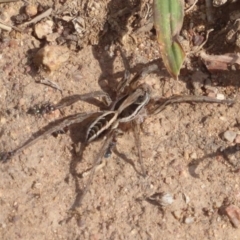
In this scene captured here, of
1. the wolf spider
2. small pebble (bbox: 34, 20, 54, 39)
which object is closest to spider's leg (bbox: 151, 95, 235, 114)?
the wolf spider

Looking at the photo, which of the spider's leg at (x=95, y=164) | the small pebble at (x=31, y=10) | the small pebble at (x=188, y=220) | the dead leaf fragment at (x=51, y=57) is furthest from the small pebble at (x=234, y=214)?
the small pebble at (x=31, y=10)

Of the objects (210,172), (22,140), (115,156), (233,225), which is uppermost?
(22,140)

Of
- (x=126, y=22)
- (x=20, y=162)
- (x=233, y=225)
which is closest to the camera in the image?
(x=233, y=225)

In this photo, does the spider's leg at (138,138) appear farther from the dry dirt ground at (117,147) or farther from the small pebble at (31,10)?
the small pebble at (31,10)

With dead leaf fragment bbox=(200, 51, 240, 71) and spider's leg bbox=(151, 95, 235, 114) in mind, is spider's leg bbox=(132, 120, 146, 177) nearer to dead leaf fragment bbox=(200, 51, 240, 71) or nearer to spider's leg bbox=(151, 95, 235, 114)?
spider's leg bbox=(151, 95, 235, 114)

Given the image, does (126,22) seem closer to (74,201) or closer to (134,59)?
(134,59)

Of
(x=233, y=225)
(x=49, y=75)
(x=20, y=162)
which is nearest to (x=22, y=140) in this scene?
(x=20, y=162)
